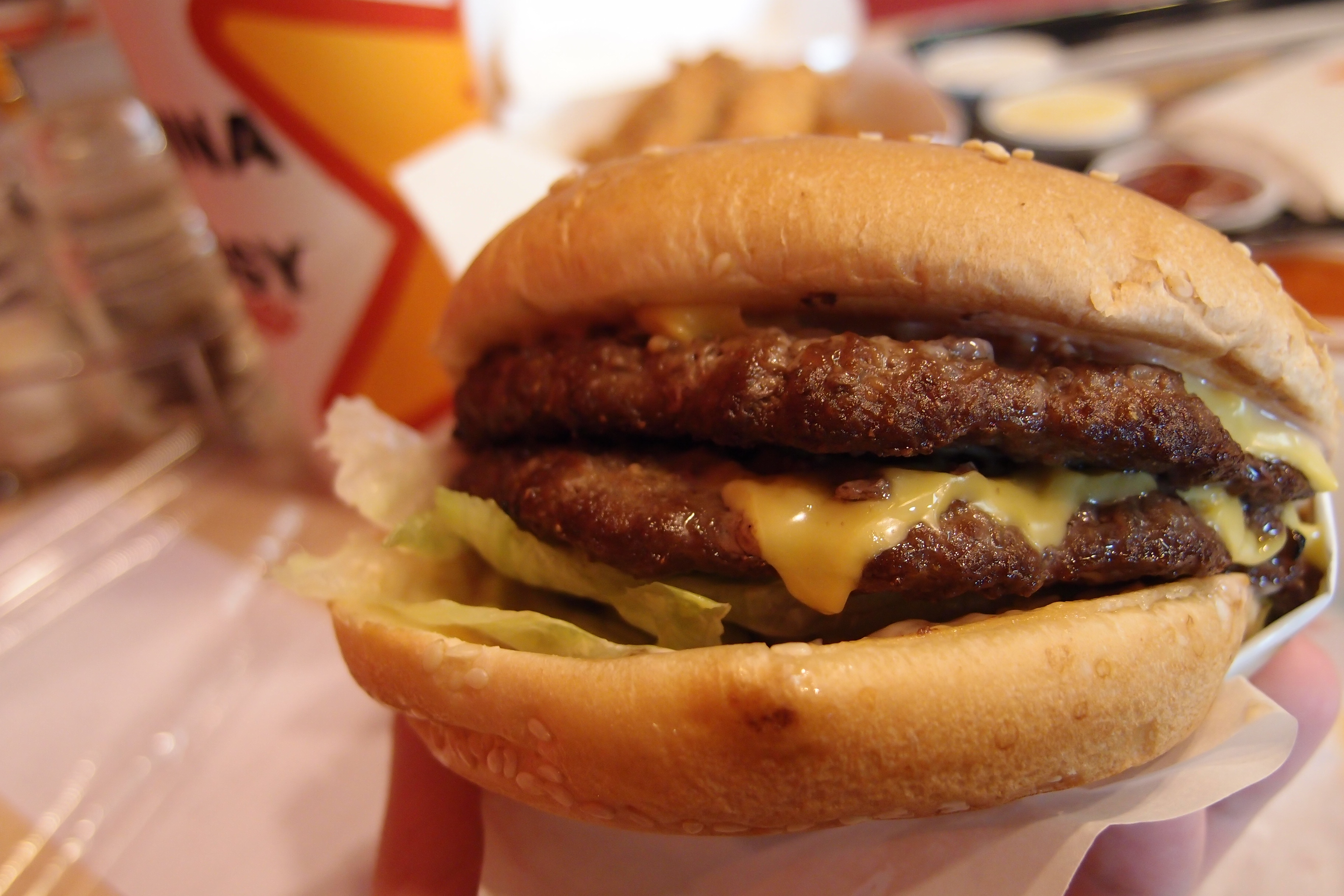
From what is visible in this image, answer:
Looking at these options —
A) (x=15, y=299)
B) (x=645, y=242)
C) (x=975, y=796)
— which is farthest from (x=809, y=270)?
(x=15, y=299)

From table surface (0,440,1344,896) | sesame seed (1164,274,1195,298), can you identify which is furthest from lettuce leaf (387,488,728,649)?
table surface (0,440,1344,896)

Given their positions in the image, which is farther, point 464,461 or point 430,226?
point 430,226

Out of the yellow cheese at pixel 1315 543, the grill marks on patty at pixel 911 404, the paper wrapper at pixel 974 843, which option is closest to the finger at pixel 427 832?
the paper wrapper at pixel 974 843

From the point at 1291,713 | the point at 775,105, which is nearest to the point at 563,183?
the point at 1291,713

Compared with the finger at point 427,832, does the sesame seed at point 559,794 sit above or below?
above

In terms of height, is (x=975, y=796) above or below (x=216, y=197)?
below

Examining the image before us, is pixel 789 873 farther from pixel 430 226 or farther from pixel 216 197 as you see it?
pixel 216 197

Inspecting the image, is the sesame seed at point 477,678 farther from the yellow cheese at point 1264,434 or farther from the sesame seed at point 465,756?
the yellow cheese at point 1264,434
